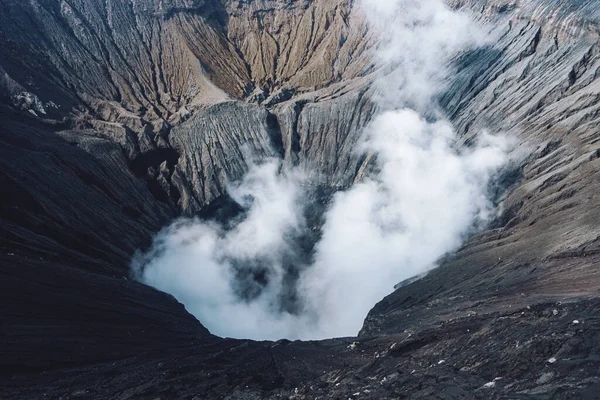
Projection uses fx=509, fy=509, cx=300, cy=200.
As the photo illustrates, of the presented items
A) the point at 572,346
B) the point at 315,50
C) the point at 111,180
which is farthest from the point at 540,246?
the point at 315,50

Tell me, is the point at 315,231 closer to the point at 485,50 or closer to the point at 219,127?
the point at 219,127

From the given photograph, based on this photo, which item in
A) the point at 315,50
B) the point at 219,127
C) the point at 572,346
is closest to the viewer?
the point at 572,346

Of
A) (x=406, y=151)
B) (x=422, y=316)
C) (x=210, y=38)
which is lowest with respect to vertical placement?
(x=422, y=316)

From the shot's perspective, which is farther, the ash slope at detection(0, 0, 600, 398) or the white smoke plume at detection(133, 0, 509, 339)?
the white smoke plume at detection(133, 0, 509, 339)

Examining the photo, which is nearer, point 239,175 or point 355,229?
point 355,229

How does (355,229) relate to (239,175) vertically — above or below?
below
